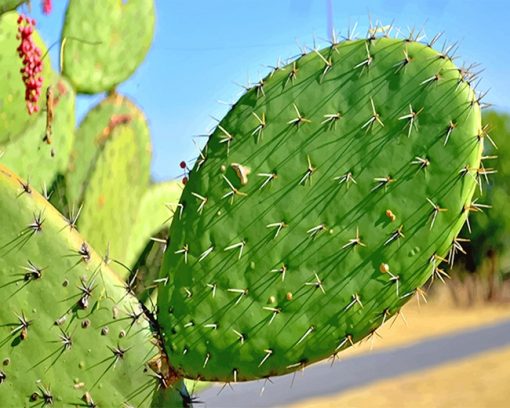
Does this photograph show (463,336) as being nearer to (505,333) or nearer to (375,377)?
(505,333)

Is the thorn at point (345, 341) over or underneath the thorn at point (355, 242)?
underneath

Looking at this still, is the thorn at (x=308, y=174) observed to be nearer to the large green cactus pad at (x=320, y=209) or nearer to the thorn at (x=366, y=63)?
the large green cactus pad at (x=320, y=209)

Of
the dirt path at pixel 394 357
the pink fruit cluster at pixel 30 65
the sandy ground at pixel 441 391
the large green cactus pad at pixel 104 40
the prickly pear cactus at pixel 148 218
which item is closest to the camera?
the pink fruit cluster at pixel 30 65

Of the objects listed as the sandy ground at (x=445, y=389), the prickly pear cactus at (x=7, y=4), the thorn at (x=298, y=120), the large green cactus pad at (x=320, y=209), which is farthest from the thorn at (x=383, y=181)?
the sandy ground at (x=445, y=389)

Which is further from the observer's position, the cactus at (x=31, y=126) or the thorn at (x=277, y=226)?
the cactus at (x=31, y=126)

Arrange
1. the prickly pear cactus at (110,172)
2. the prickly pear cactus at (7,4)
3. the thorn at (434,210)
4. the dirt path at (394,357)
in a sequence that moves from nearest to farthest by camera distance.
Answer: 1. the thorn at (434,210)
2. the prickly pear cactus at (7,4)
3. the prickly pear cactus at (110,172)
4. the dirt path at (394,357)

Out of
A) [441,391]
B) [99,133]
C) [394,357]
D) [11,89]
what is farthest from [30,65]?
[394,357]

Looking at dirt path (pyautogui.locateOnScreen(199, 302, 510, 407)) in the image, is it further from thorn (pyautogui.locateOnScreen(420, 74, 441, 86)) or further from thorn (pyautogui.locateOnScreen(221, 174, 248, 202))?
thorn (pyautogui.locateOnScreen(420, 74, 441, 86))
